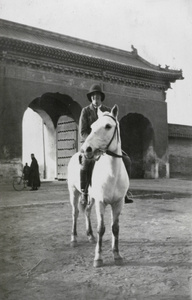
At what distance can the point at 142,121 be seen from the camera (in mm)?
20828

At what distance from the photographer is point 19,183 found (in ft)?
44.1

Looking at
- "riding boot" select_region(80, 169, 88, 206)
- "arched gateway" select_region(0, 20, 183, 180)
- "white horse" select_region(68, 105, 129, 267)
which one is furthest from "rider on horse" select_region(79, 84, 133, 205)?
"arched gateway" select_region(0, 20, 183, 180)

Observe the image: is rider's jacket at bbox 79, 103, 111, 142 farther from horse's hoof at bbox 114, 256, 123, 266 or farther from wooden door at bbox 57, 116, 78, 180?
wooden door at bbox 57, 116, 78, 180

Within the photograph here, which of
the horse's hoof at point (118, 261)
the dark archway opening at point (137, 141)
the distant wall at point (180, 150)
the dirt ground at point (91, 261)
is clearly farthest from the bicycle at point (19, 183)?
the distant wall at point (180, 150)

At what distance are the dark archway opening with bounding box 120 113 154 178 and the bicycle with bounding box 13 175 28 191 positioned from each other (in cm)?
807

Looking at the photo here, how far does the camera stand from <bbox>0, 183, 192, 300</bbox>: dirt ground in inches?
103

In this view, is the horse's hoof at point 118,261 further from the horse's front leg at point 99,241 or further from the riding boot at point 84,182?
the riding boot at point 84,182

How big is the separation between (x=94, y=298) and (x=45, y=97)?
1681 cm

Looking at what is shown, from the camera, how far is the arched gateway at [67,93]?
1454 centimetres

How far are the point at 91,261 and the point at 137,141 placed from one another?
1760 centimetres

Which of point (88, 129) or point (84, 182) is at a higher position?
point (88, 129)

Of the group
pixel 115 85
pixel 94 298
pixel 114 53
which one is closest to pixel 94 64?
pixel 115 85

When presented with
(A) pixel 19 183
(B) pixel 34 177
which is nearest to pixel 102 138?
(B) pixel 34 177

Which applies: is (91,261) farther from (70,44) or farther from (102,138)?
(70,44)
